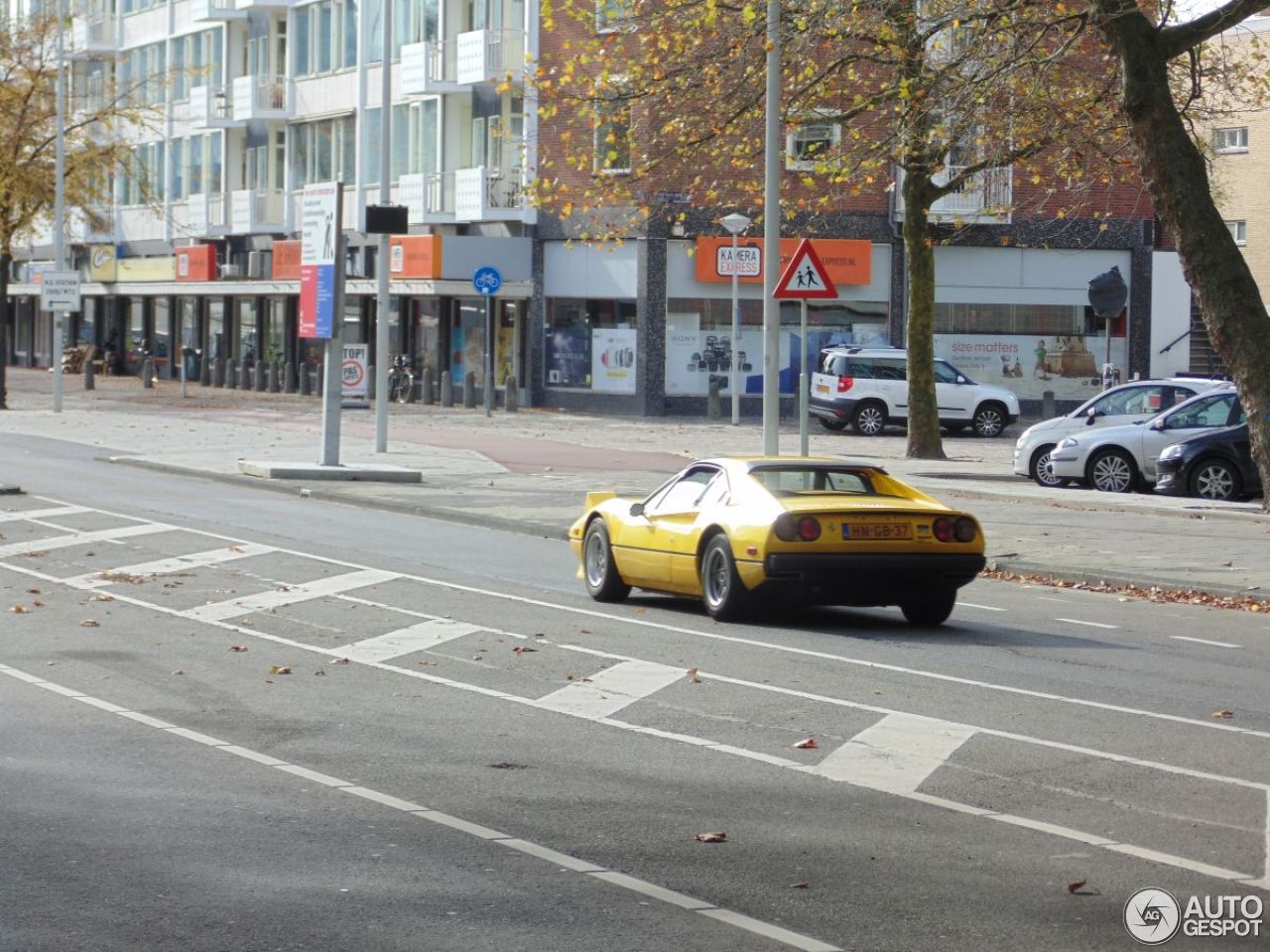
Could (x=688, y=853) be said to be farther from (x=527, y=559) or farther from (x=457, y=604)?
(x=527, y=559)

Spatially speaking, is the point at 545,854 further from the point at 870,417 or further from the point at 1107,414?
the point at 870,417

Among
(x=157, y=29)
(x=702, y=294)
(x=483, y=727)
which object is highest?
(x=157, y=29)

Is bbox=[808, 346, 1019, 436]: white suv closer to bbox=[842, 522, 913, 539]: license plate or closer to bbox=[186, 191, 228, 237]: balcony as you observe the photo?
bbox=[186, 191, 228, 237]: balcony

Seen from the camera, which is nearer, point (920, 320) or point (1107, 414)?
point (1107, 414)

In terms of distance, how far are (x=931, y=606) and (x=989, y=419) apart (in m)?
30.4

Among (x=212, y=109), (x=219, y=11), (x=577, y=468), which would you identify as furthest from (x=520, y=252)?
(x=577, y=468)

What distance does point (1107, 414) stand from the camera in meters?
30.9

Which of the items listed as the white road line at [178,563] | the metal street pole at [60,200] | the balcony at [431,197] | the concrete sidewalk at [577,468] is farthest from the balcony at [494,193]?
the white road line at [178,563]

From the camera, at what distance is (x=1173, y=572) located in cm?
1808

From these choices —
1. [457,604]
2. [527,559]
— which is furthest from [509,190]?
[457,604]

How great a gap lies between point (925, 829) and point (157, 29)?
69.8 meters

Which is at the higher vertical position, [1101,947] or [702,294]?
[702,294]

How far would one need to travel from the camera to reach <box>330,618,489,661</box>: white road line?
12.8 meters

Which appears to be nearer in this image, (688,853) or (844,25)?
(688,853)
